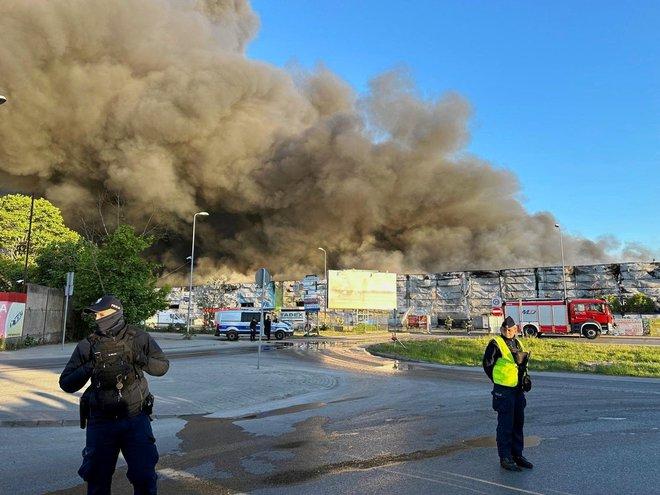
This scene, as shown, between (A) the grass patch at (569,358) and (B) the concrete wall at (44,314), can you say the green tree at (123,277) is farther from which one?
(A) the grass patch at (569,358)

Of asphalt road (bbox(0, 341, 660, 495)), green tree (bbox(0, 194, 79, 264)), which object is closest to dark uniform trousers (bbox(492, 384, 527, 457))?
asphalt road (bbox(0, 341, 660, 495))

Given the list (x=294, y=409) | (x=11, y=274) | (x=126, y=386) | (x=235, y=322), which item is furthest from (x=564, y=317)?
(x=11, y=274)

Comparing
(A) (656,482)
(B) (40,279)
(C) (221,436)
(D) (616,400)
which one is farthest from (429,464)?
Result: (B) (40,279)

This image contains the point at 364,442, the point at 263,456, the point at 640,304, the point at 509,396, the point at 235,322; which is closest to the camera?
the point at 509,396

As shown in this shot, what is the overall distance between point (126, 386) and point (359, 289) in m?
38.3

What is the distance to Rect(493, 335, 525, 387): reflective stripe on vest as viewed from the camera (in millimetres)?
3910

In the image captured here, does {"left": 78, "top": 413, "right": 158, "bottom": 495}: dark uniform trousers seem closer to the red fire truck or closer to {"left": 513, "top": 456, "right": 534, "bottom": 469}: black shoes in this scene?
{"left": 513, "top": 456, "right": 534, "bottom": 469}: black shoes

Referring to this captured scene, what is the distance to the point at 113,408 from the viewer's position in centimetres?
248

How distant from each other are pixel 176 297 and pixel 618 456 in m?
62.1

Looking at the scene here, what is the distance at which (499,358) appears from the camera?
157 inches

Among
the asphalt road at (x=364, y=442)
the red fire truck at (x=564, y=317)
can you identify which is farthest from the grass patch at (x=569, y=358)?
the red fire truck at (x=564, y=317)

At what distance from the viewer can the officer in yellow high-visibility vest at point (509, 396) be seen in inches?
150

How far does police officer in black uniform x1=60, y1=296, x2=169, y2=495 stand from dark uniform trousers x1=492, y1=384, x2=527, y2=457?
8.70ft

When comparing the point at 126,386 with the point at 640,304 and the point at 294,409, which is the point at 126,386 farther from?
the point at 640,304
